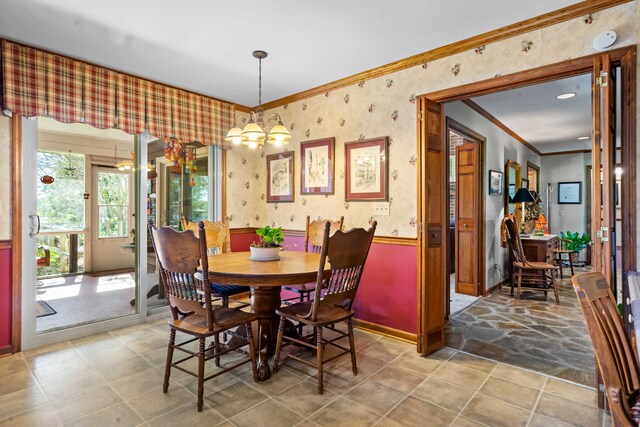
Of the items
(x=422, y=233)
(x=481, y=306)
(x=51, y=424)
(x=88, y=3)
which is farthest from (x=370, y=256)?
(x=88, y=3)

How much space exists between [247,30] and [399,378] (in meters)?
2.75

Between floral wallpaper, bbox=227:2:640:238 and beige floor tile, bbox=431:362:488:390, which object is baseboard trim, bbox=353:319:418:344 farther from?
floral wallpaper, bbox=227:2:640:238

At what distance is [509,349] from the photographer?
3004 millimetres

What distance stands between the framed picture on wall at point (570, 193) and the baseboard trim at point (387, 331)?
6.98 meters

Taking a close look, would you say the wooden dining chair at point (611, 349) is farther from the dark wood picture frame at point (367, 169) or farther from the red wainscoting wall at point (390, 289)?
the dark wood picture frame at point (367, 169)

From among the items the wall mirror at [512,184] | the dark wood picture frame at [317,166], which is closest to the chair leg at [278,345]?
the dark wood picture frame at [317,166]

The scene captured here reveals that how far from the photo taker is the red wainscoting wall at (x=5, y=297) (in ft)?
9.27

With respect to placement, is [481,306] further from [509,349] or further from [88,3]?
[88,3]

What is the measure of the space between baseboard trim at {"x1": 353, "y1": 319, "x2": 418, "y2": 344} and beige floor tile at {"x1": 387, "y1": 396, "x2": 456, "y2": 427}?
936mm

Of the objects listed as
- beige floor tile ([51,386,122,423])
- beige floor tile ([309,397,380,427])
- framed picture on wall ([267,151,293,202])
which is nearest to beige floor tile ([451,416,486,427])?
beige floor tile ([309,397,380,427])

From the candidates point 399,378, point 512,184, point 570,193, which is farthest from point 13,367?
point 570,193

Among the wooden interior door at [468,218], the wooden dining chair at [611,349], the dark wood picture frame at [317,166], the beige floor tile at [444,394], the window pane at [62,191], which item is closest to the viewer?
the wooden dining chair at [611,349]

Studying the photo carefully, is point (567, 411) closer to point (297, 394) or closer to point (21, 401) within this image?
point (297, 394)

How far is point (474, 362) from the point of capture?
2.74m
